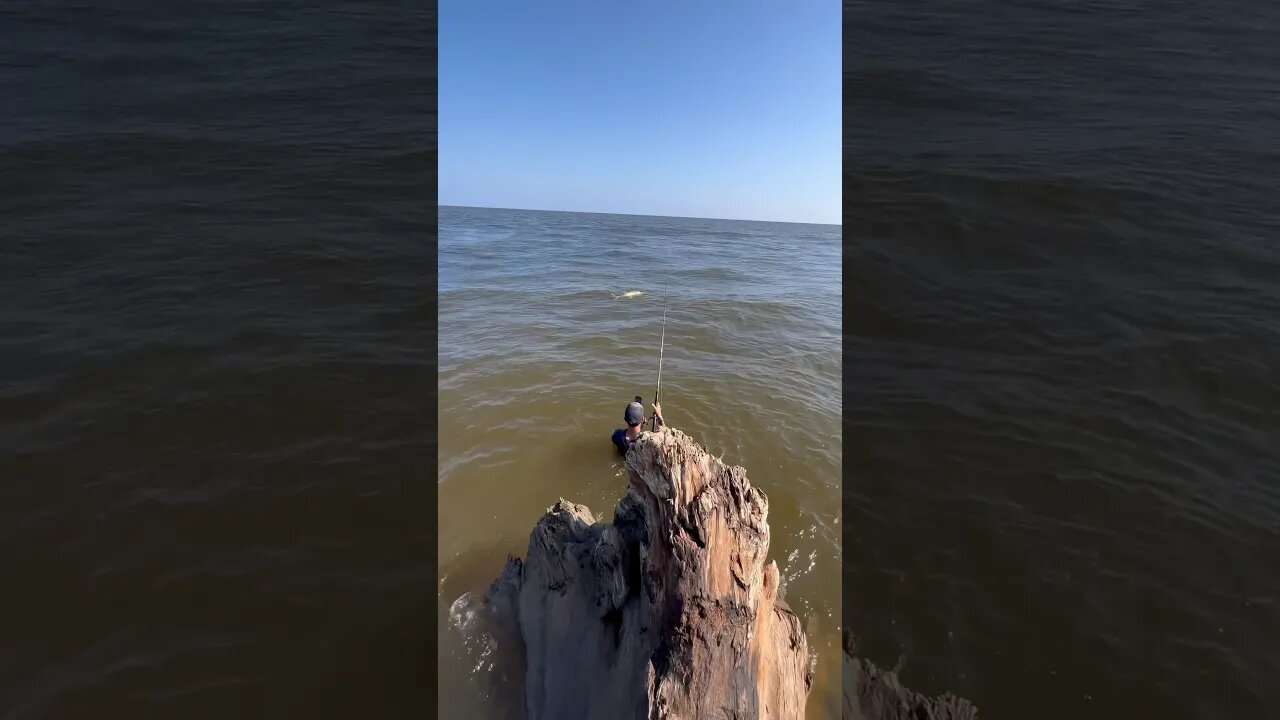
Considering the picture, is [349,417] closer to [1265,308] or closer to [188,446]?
[188,446]

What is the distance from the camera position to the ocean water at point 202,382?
2516mm

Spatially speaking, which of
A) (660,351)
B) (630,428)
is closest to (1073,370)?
(630,428)

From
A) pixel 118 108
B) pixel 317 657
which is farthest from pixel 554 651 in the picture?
pixel 118 108

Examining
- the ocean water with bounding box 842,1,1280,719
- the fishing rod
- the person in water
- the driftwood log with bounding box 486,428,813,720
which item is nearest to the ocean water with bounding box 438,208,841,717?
the fishing rod

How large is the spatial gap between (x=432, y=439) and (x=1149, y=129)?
11173 mm

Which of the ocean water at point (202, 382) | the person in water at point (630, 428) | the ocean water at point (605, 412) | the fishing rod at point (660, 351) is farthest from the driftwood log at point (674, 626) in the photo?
the person in water at point (630, 428)

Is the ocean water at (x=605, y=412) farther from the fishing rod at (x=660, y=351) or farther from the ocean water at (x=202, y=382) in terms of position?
the ocean water at (x=202, y=382)

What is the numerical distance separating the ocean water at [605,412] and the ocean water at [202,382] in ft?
2.52

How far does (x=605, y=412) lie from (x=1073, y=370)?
16.7 feet

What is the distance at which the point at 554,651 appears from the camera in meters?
2.80

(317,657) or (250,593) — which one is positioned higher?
(250,593)

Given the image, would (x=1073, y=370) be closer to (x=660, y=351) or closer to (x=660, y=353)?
(x=660, y=353)

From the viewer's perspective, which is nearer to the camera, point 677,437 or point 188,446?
point 677,437

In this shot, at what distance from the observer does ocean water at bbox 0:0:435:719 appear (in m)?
2.52
